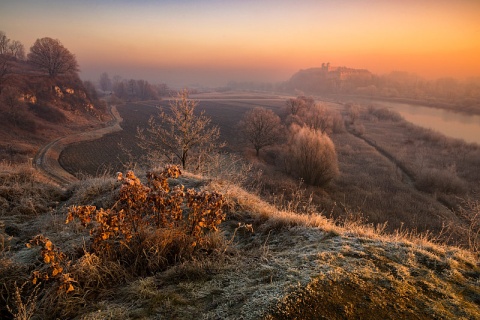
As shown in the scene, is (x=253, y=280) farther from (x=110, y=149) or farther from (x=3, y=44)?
(x=3, y=44)

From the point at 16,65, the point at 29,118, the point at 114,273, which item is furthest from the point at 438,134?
the point at 16,65

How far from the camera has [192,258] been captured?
147 inches

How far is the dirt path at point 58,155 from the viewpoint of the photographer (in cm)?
2895

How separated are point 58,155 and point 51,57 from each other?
154 ft

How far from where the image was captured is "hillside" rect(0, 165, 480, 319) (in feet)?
8.64

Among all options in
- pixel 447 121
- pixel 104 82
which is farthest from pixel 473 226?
pixel 104 82

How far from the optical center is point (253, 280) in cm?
317

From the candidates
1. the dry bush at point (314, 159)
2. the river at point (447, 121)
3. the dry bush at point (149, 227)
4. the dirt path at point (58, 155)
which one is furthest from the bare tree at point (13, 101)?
the river at point (447, 121)

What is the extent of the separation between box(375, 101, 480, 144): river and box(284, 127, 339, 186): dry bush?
3734cm

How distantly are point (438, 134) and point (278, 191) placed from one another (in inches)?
1629

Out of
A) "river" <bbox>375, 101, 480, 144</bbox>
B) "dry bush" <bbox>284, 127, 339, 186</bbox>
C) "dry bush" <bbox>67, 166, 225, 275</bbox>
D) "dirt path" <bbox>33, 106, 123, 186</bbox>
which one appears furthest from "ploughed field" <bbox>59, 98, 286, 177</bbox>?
"river" <bbox>375, 101, 480, 144</bbox>

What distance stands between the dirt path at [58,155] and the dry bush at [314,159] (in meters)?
21.8

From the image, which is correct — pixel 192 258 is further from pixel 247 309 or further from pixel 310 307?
pixel 310 307

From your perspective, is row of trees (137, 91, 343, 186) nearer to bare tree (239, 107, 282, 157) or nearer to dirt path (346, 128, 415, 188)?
bare tree (239, 107, 282, 157)
